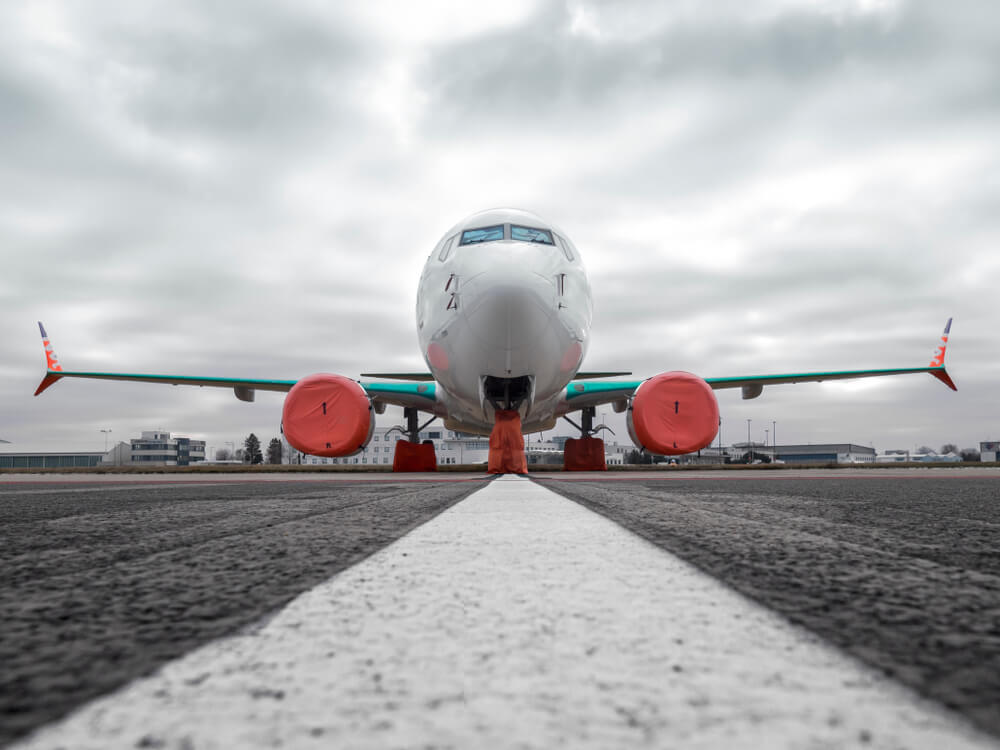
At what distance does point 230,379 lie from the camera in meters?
15.1

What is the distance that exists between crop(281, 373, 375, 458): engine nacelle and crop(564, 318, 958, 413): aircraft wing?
4930mm

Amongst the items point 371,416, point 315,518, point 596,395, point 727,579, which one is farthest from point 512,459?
point 727,579

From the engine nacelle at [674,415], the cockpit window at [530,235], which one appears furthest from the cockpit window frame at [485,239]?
the engine nacelle at [674,415]

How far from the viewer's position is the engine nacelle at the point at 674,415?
10070mm

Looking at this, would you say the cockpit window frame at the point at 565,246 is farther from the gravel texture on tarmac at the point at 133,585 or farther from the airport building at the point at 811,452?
the airport building at the point at 811,452

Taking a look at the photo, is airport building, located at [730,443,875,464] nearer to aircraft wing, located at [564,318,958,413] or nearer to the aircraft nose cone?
aircraft wing, located at [564,318,958,413]

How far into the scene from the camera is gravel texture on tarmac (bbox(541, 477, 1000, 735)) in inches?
22.5

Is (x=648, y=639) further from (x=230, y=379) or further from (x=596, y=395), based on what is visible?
(x=230, y=379)

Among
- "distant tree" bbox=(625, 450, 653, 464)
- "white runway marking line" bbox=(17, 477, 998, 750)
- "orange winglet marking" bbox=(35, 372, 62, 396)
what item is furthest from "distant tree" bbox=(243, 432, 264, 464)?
"white runway marking line" bbox=(17, 477, 998, 750)

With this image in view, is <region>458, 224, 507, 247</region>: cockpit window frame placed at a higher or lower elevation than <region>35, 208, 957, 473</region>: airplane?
higher

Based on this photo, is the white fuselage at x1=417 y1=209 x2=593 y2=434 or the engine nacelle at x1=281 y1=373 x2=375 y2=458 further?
the engine nacelle at x1=281 y1=373 x2=375 y2=458

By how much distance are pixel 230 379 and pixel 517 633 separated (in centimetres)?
1559

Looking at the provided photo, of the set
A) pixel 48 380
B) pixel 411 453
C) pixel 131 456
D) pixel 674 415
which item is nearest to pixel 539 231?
pixel 674 415

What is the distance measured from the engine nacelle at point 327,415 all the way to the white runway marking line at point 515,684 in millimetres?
9709
